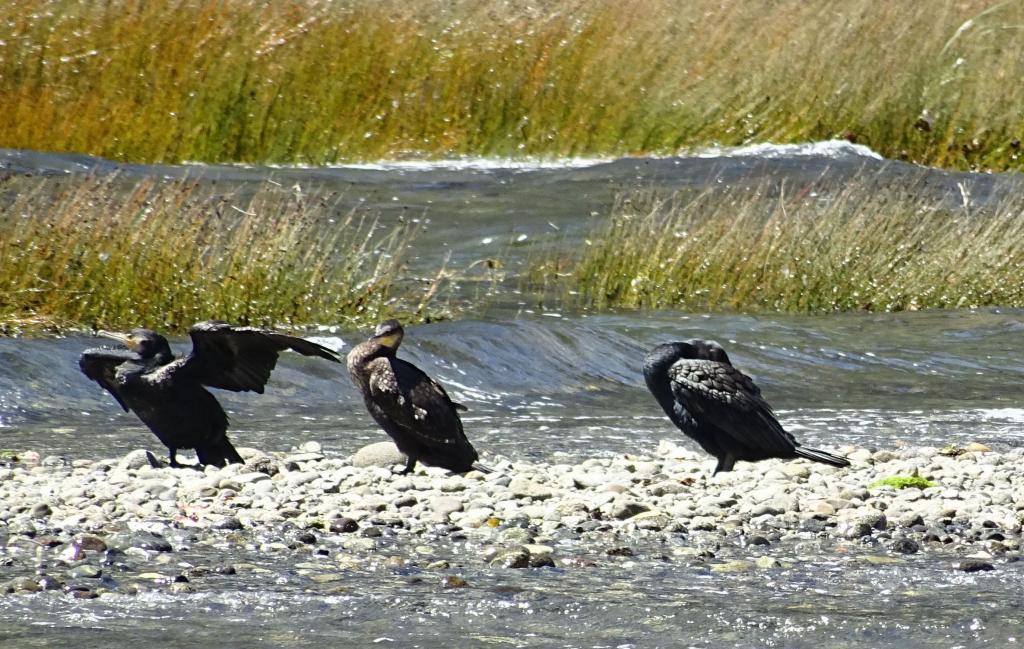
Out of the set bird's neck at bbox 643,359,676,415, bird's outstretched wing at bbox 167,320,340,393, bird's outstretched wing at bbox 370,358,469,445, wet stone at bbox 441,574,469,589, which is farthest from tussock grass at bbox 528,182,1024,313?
wet stone at bbox 441,574,469,589

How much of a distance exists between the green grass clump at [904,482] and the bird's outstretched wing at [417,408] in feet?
6.35

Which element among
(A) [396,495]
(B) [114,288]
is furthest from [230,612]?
(B) [114,288]

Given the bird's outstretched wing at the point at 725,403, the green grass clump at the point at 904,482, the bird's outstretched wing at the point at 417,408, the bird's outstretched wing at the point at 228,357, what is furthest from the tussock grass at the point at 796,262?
the bird's outstretched wing at the point at 228,357

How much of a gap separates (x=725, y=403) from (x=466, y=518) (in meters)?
1.64

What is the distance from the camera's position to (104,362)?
8.07 m

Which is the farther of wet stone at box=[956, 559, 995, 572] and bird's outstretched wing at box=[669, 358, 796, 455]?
bird's outstretched wing at box=[669, 358, 796, 455]

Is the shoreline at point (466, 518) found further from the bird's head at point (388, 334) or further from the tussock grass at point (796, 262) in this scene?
the tussock grass at point (796, 262)

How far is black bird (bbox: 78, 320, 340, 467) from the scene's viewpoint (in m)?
7.95

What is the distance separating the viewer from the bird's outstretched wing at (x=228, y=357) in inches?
311

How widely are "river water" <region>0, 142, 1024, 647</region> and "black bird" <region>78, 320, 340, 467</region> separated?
1.18 metres

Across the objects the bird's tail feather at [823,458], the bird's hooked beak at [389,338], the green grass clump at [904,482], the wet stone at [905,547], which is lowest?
the wet stone at [905,547]

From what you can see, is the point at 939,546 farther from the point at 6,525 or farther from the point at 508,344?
the point at 508,344

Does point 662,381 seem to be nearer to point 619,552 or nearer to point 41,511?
point 619,552

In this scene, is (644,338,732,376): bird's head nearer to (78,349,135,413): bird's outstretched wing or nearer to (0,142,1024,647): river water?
(0,142,1024,647): river water
